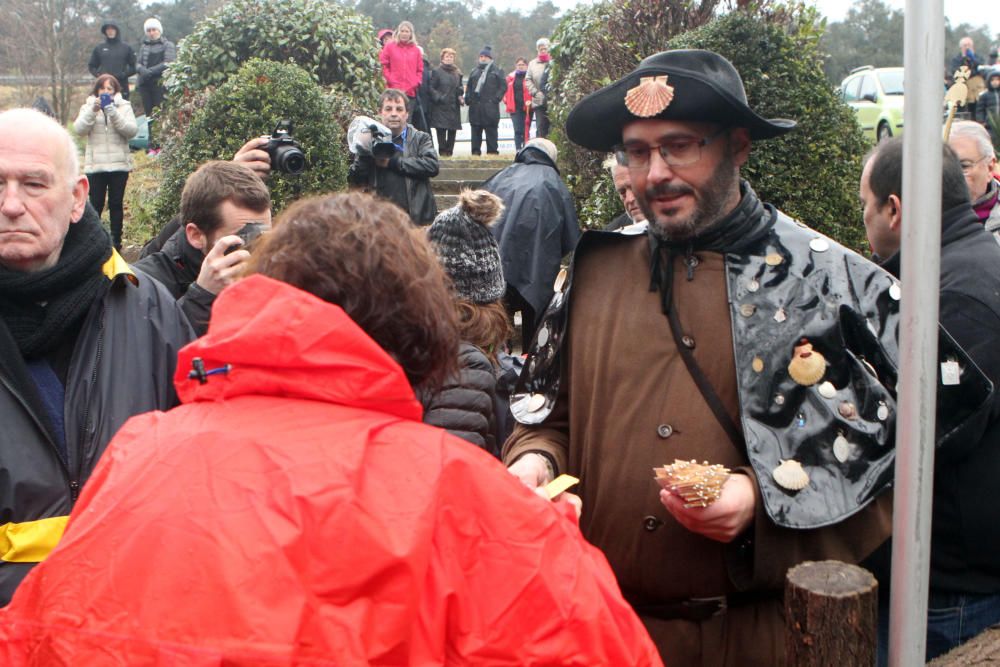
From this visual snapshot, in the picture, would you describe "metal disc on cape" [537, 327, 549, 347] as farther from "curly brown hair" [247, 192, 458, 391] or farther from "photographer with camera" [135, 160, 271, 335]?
"photographer with camera" [135, 160, 271, 335]

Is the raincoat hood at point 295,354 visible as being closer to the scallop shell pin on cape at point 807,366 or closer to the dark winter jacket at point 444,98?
the scallop shell pin on cape at point 807,366

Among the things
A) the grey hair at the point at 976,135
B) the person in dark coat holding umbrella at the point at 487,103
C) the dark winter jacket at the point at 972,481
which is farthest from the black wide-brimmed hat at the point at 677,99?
the person in dark coat holding umbrella at the point at 487,103

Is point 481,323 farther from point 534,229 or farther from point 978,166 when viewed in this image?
point 534,229

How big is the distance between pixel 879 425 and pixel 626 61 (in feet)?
18.1

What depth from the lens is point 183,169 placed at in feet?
23.7

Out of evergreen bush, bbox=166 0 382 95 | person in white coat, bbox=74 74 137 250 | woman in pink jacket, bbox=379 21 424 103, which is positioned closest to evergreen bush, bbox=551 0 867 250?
evergreen bush, bbox=166 0 382 95

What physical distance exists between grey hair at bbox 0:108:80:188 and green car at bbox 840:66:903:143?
1960cm

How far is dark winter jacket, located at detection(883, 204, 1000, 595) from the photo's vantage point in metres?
2.84

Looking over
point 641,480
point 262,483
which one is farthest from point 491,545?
point 641,480

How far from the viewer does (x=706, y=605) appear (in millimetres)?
2621

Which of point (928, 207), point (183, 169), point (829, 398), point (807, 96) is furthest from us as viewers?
point (183, 169)

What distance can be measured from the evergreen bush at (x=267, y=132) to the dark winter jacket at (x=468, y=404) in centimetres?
451

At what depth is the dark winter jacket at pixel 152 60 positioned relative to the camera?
14.6m

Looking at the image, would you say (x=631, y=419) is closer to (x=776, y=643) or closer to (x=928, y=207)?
(x=776, y=643)
